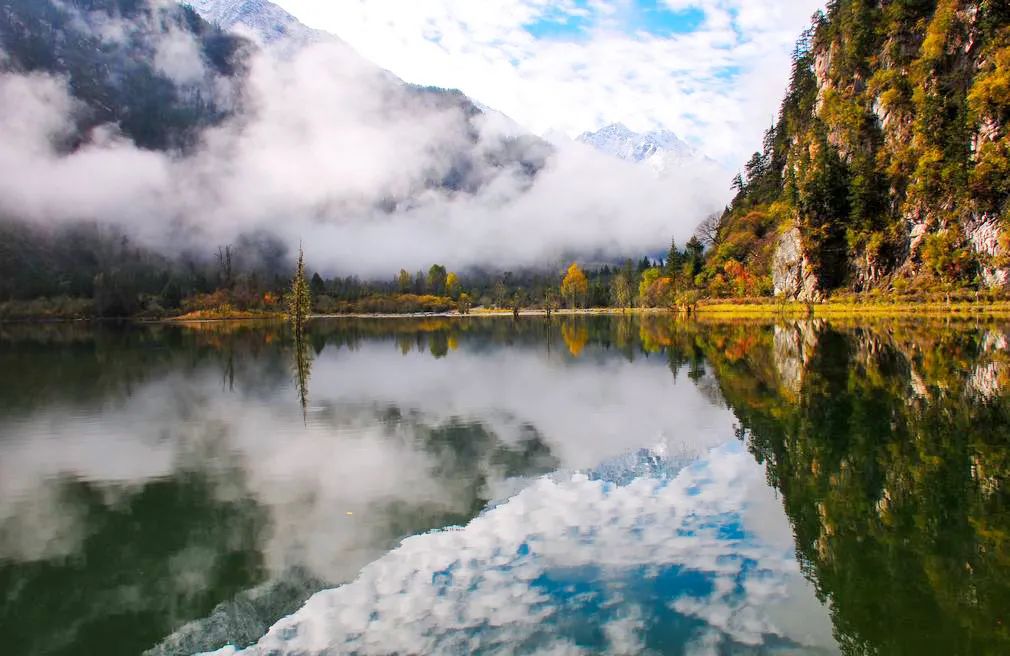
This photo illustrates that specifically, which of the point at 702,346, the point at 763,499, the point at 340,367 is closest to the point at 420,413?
the point at 763,499

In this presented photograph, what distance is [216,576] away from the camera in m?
11.0

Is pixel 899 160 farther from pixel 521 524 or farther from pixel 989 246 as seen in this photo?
pixel 521 524

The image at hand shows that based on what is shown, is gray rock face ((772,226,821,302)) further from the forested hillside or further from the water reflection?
the water reflection

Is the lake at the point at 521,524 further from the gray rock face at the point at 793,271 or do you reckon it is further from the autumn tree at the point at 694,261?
the autumn tree at the point at 694,261

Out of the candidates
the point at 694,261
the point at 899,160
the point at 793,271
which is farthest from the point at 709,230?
the point at 899,160

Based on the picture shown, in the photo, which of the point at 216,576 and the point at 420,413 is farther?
the point at 420,413

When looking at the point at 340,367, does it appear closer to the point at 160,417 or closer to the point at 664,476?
the point at 160,417

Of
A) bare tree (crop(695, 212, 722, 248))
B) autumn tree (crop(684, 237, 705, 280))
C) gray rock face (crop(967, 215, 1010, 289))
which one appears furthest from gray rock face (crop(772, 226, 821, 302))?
bare tree (crop(695, 212, 722, 248))

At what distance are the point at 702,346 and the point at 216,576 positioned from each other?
48257 mm

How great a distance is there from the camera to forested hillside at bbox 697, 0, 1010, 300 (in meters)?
78.3

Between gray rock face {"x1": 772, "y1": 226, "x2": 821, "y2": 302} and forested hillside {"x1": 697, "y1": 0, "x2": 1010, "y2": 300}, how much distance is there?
26 cm

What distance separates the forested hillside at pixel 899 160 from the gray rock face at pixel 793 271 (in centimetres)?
26

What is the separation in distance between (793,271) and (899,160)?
22706mm

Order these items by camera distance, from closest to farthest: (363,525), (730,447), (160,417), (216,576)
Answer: (216,576) → (363,525) → (730,447) → (160,417)
